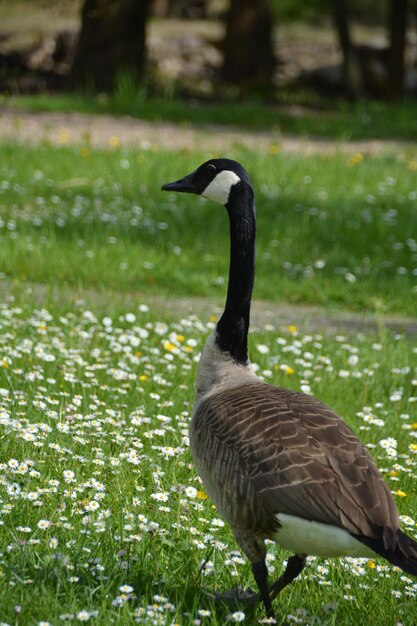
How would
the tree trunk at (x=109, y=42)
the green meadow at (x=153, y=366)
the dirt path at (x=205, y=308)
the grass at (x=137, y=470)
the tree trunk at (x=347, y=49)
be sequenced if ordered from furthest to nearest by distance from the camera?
1. the tree trunk at (x=347, y=49)
2. the tree trunk at (x=109, y=42)
3. the dirt path at (x=205, y=308)
4. the green meadow at (x=153, y=366)
5. the grass at (x=137, y=470)

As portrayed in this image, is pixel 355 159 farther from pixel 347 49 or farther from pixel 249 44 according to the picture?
pixel 249 44

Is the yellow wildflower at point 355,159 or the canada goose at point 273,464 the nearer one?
the canada goose at point 273,464

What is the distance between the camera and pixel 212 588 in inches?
144

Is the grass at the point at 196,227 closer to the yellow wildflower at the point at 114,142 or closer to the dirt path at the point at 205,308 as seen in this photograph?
the dirt path at the point at 205,308

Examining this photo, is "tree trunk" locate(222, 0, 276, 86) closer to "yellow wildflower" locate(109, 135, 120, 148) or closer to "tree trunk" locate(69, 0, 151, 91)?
"tree trunk" locate(69, 0, 151, 91)

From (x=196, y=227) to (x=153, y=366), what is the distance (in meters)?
4.47

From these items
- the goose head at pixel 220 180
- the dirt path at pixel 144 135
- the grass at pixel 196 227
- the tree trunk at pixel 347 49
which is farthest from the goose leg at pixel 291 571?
the tree trunk at pixel 347 49

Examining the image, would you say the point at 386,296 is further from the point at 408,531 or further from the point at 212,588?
the point at 212,588

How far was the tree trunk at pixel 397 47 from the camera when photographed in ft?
68.5

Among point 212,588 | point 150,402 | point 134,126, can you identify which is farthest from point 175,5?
point 212,588

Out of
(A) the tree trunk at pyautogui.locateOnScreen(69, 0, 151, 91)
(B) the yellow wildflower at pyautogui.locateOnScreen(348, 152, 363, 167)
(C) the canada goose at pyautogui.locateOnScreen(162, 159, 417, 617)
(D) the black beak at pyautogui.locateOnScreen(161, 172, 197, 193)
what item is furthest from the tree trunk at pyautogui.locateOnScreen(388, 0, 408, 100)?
(C) the canada goose at pyautogui.locateOnScreen(162, 159, 417, 617)

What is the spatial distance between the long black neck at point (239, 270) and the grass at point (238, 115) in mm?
12561

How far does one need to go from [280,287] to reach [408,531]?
15.0 ft

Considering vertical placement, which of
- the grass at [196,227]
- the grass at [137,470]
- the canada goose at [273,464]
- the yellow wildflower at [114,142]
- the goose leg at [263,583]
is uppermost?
the canada goose at [273,464]
